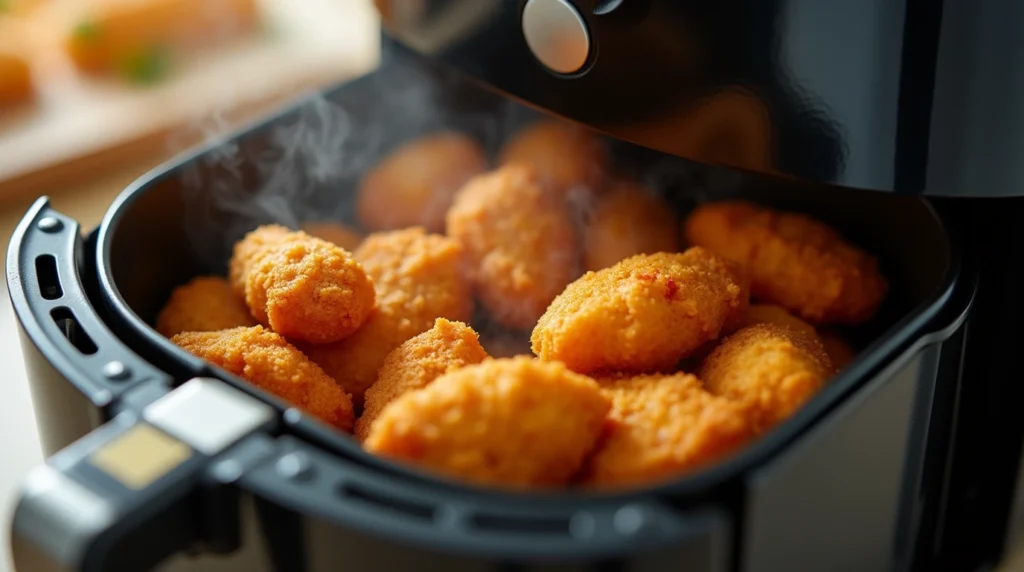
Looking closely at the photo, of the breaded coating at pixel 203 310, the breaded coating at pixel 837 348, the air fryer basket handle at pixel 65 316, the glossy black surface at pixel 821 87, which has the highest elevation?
the glossy black surface at pixel 821 87

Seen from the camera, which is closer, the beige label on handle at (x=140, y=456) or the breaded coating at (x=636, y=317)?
the beige label on handle at (x=140, y=456)

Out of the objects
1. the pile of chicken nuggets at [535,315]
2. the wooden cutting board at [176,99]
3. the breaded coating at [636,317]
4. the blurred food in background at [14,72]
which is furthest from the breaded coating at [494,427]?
the blurred food in background at [14,72]

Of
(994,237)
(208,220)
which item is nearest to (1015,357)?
(994,237)

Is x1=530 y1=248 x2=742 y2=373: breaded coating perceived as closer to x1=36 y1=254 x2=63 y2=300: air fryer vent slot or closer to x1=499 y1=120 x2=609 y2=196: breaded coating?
x1=499 y1=120 x2=609 y2=196: breaded coating

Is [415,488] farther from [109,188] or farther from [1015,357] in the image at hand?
[109,188]

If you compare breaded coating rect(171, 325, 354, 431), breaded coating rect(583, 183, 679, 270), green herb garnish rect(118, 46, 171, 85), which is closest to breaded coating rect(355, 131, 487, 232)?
breaded coating rect(583, 183, 679, 270)

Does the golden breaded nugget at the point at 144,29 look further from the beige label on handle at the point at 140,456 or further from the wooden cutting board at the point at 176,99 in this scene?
the beige label on handle at the point at 140,456
